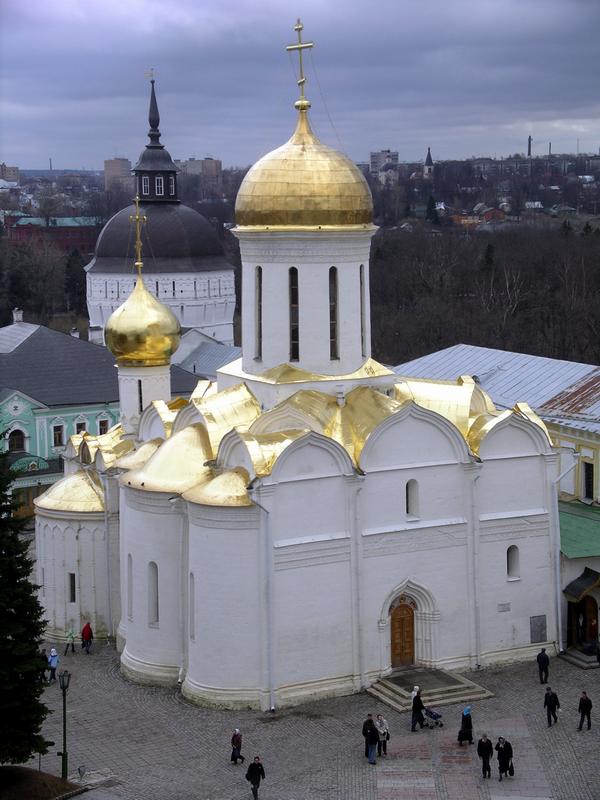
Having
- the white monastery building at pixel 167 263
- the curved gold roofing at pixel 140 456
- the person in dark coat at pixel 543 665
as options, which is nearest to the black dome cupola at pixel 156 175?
the white monastery building at pixel 167 263

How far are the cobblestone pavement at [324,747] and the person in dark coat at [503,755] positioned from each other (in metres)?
0.18

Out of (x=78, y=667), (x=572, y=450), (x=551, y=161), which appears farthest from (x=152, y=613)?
(x=551, y=161)

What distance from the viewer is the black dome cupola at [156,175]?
1638 inches

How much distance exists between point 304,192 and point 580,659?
25.7 feet

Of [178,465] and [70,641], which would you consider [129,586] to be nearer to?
[178,465]

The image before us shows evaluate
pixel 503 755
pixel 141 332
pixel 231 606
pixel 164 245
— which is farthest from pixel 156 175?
pixel 503 755

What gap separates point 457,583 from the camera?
1819cm

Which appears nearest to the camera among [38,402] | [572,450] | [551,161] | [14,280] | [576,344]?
[572,450]

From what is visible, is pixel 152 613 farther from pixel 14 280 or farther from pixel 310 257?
pixel 14 280

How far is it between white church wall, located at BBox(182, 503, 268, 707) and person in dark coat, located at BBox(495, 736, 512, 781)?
3599 mm

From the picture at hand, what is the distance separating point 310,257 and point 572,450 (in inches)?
324

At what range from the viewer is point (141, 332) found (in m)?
21.5

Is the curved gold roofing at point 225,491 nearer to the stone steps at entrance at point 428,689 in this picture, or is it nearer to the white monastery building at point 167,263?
the stone steps at entrance at point 428,689

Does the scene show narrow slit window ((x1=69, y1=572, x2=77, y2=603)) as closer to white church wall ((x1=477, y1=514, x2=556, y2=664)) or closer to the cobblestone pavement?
the cobblestone pavement
